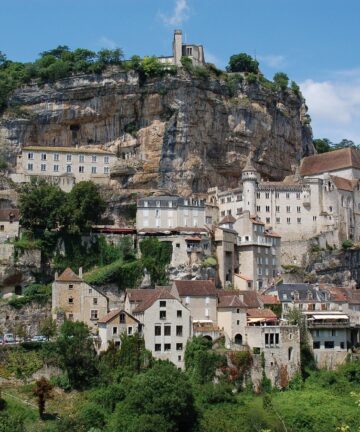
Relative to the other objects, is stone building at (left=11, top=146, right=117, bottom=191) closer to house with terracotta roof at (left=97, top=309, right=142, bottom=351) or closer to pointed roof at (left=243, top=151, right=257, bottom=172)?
pointed roof at (left=243, top=151, right=257, bottom=172)

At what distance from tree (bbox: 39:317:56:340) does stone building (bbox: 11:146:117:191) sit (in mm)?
22995

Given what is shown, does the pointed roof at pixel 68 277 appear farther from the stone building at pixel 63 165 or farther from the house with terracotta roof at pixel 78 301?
the stone building at pixel 63 165

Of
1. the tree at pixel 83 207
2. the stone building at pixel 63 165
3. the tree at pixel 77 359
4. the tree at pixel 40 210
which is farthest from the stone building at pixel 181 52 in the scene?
the tree at pixel 77 359

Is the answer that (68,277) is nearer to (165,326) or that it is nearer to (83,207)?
(83,207)

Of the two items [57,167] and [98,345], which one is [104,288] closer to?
[98,345]

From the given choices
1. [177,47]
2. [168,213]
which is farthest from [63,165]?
[177,47]

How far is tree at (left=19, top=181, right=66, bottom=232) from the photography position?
253 ft

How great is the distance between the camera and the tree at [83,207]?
77625mm

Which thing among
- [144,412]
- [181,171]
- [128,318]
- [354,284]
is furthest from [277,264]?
[144,412]

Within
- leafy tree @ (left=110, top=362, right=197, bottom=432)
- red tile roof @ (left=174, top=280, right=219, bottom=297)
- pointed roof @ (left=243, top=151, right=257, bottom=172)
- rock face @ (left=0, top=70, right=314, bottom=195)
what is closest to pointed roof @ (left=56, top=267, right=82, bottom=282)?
red tile roof @ (left=174, top=280, right=219, bottom=297)

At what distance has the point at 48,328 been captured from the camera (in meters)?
67.5

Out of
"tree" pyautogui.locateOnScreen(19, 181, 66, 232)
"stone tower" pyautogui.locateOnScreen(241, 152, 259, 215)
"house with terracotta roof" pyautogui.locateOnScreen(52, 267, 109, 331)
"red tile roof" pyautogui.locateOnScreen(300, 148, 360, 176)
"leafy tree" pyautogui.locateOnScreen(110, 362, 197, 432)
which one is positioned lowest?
"leafy tree" pyautogui.locateOnScreen(110, 362, 197, 432)

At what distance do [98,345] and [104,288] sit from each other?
33.6 ft

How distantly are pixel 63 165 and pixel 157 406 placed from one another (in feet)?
136
